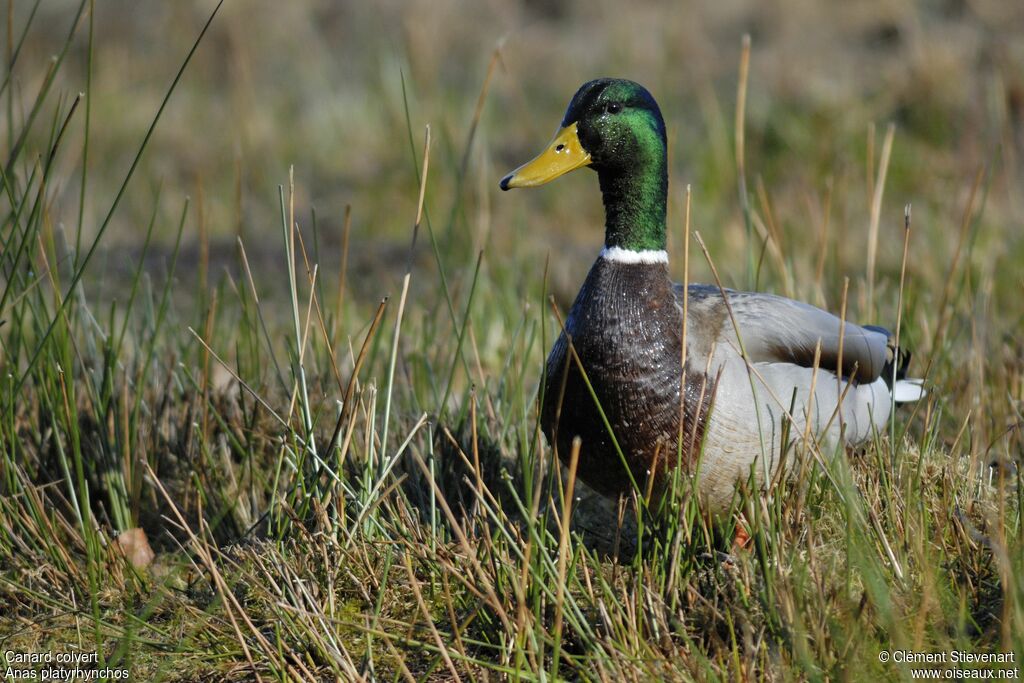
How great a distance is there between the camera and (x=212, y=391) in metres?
3.58

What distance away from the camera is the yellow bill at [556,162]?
2.84 metres

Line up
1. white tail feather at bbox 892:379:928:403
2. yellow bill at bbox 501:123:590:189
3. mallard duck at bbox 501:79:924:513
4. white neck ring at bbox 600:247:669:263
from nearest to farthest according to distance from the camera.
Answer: mallard duck at bbox 501:79:924:513 < yellow bill at bbox 501:123:590:189 < white neck ring at bbox 600:247:669:263 < white tail feather at bbox 892:379:928:403

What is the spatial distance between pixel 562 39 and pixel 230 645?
29.6ft

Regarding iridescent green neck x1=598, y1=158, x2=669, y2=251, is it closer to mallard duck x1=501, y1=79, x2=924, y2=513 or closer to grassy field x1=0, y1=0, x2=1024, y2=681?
mallard duck x1=501, y1=79, x2=924, y2=513

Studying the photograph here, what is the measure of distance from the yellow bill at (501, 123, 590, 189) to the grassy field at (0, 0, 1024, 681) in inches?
9.5

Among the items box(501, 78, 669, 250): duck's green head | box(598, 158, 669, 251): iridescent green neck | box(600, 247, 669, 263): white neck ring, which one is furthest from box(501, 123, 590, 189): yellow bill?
box(600, 247, 669, 263): white neck ring

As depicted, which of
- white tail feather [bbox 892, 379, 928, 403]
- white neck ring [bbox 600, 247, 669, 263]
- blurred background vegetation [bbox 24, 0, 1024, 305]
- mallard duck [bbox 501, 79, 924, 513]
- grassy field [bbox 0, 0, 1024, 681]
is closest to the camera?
grassy field [bbox 0, 0, 1024, 681]

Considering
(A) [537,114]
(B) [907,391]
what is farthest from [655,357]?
(A) [537,114]

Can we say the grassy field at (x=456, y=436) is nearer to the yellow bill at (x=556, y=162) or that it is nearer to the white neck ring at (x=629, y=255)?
the yellow bill at (x=556, y=162)

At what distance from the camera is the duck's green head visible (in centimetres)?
289

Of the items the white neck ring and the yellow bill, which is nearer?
the yellow bill

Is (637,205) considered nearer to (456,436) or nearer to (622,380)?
(622,380)

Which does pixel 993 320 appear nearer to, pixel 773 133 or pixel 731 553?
pixel 731 553

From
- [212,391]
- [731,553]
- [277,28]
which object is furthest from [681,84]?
[731,553]
